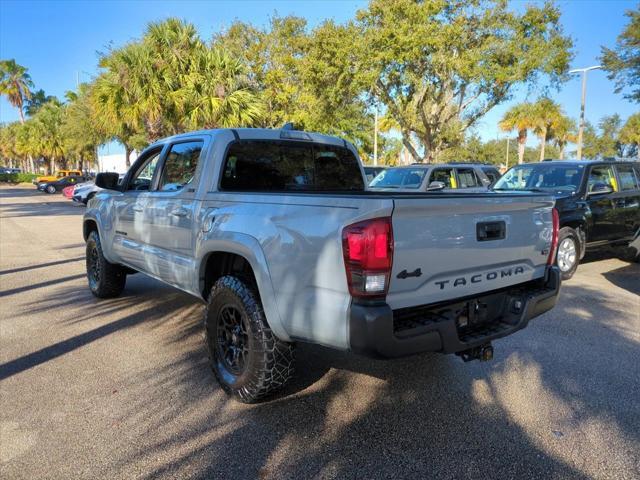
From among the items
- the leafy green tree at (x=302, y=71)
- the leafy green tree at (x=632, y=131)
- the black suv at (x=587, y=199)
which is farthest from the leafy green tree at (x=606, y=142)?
the black suv at (x=587, y=199)

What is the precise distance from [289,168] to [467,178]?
8612 millimetres

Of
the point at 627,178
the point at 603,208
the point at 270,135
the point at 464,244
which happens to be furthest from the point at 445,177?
the point at 464,244

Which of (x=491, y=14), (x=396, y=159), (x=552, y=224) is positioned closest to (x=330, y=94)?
(x=491, y=14)

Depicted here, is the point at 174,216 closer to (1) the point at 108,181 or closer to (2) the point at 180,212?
(2) the point at 180,212

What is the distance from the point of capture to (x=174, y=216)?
13.8 feet

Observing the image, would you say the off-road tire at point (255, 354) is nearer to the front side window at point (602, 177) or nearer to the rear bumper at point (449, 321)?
the rear bumper at point (449, 321)

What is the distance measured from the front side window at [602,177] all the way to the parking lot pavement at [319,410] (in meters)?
3.19

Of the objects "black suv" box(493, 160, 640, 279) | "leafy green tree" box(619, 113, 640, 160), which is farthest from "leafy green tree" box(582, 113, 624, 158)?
"black suv" box(493, 160, 640, 279)

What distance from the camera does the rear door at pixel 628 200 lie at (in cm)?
833

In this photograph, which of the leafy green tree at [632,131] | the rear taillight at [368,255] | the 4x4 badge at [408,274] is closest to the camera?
the rear taillight at [368,255]

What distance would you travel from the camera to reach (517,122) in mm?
41125

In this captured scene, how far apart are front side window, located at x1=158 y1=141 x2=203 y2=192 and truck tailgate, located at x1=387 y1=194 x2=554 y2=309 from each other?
218 cm

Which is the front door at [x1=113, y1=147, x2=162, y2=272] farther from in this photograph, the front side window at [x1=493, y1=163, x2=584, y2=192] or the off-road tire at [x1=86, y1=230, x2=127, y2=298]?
the front side window at [x1=493, y1=163, x2=584, y2=192]

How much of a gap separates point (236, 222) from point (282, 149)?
1.23m
